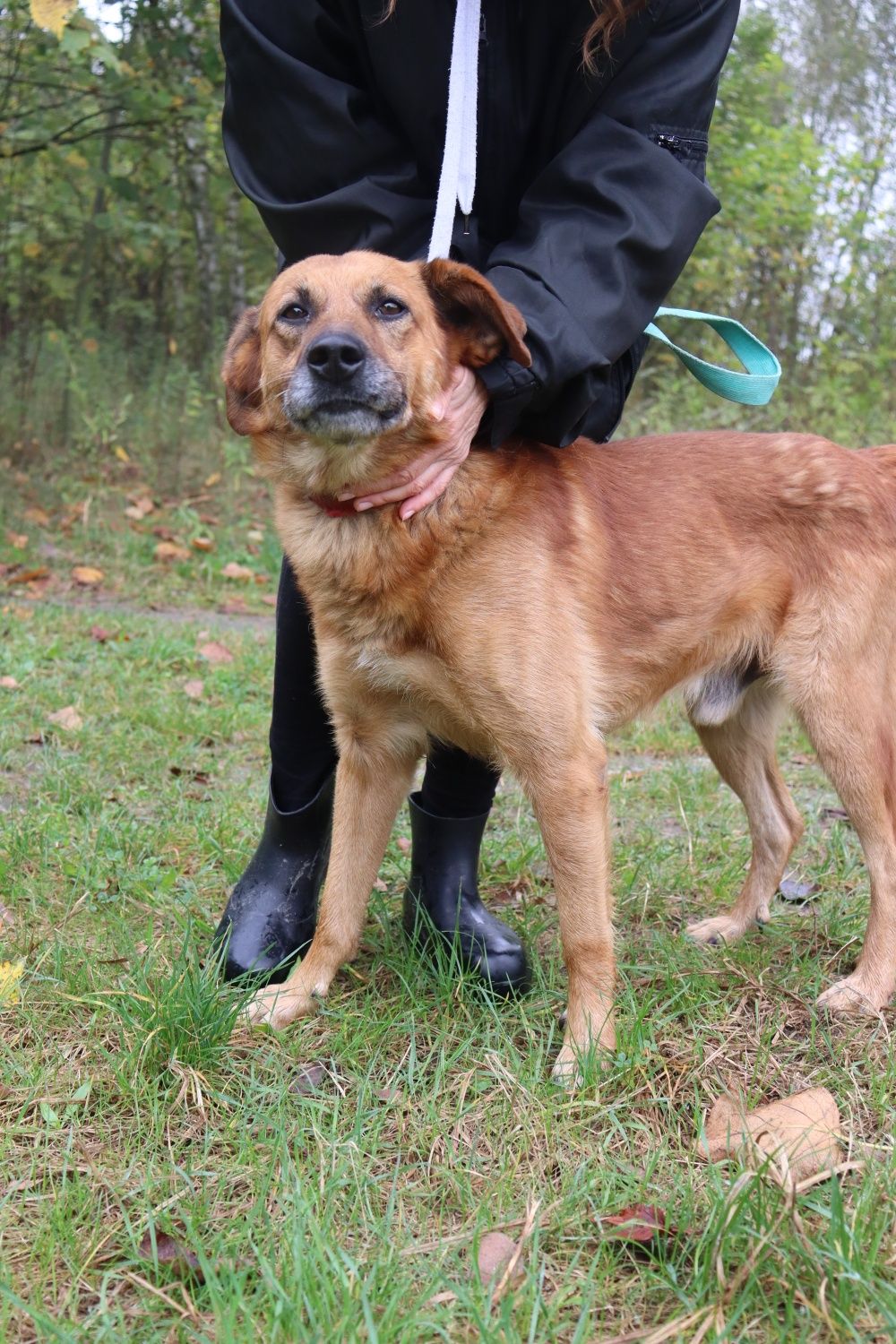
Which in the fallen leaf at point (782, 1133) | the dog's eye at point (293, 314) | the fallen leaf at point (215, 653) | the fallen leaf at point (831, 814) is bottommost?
the fallen leaf at point (215, 653)

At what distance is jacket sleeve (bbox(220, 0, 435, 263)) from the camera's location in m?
2.48

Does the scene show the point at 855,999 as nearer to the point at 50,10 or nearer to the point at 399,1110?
the point at 399,1110

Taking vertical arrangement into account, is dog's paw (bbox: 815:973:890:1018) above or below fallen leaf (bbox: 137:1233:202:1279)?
below

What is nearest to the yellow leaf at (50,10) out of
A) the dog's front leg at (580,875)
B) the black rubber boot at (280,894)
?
the black rubber boot at (280,894)

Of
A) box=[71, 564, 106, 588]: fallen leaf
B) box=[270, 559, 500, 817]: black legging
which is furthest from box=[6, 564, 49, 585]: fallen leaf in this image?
box=[270, 559, 500, 817]: black legging

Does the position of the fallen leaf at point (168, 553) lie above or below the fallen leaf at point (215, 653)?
below

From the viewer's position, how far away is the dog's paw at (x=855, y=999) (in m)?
2.56

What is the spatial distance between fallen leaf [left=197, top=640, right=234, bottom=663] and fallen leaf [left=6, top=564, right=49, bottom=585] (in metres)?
1.76

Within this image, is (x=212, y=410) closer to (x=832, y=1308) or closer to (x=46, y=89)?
(x=46, y=89)

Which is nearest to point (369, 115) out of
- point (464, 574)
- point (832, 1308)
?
point (464, 574)

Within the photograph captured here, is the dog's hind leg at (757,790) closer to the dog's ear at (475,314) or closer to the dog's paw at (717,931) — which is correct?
the dog's paw at (717,931)

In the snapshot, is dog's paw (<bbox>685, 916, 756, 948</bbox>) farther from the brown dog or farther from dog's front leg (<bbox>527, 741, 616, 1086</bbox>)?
dog's front leg (<bbox>527, 741, 616, 1086</bbox>)

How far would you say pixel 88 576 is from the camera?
22.0 ft

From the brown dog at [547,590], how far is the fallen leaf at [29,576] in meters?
4.48
